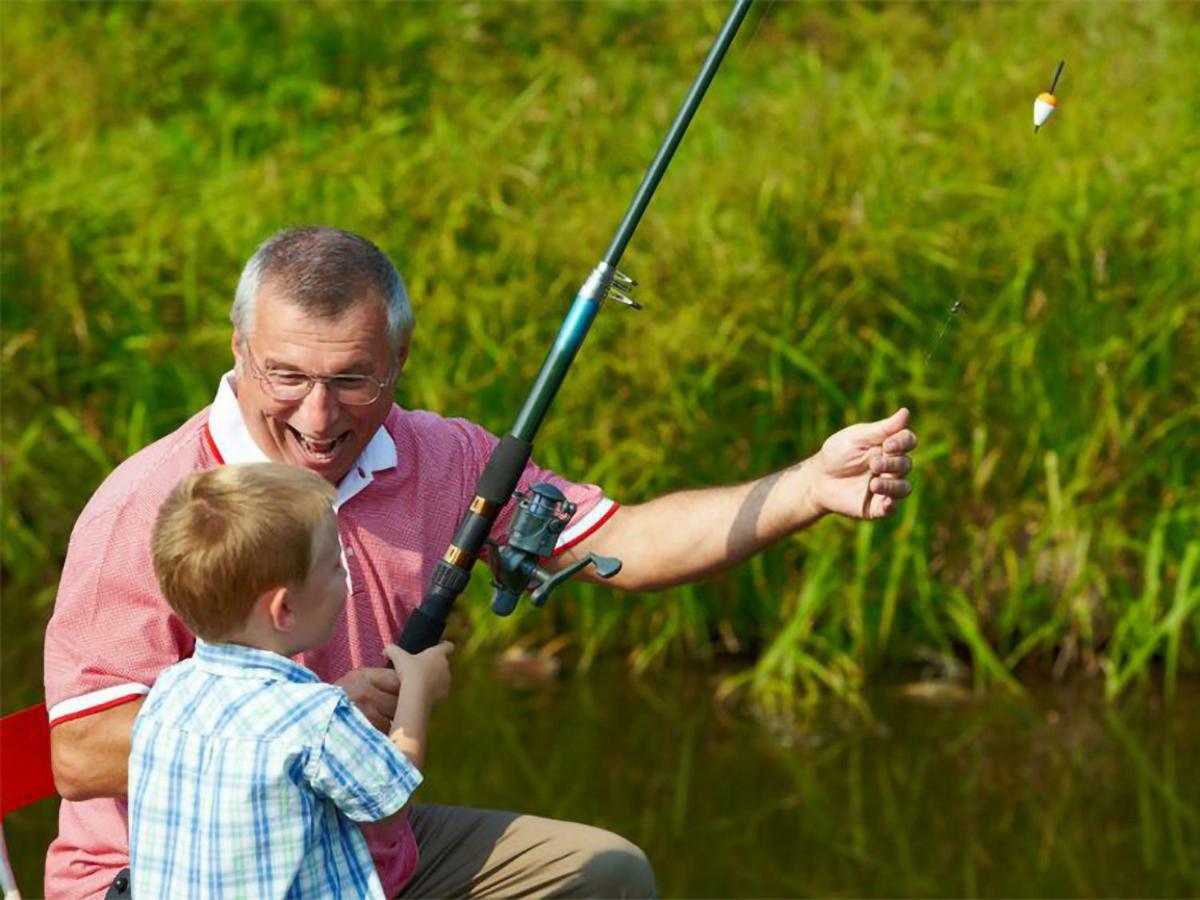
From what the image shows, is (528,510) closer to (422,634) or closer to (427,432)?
(422,634)

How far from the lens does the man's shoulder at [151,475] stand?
253 centimetres

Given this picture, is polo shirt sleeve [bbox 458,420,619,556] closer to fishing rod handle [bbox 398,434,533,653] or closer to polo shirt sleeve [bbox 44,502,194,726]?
fishing rod handle [bbox 398,434,533,653]

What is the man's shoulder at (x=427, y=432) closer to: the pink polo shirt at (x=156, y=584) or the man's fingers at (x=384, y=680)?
the pink polo shirt at (x=156, y=584)

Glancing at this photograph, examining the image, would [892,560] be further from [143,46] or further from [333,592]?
[143,46]

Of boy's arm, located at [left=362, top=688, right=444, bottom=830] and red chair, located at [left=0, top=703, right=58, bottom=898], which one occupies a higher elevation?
boy's arm, located at [left=362, top=688, right=444, bottom=830]

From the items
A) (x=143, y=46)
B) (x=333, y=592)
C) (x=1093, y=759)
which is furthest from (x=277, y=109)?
(x=333, y=592)

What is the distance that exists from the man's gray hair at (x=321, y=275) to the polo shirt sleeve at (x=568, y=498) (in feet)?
0.98

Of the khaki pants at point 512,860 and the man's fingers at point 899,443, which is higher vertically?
the man's fingers at point 899,443

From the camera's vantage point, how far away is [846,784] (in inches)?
189

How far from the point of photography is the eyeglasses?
2.56m

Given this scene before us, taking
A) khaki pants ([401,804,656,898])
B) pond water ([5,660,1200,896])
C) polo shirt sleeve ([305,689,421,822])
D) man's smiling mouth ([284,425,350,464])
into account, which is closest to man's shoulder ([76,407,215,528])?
man's smiling mouth ([284,425,350,464])

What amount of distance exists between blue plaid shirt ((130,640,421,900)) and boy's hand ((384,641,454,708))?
5.5 inches

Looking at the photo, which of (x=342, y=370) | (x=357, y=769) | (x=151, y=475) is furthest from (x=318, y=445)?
(x=357, y=769)

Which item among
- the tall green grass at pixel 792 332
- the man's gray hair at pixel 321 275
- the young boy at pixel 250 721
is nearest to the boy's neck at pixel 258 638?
the young boy at pixel 250 721
